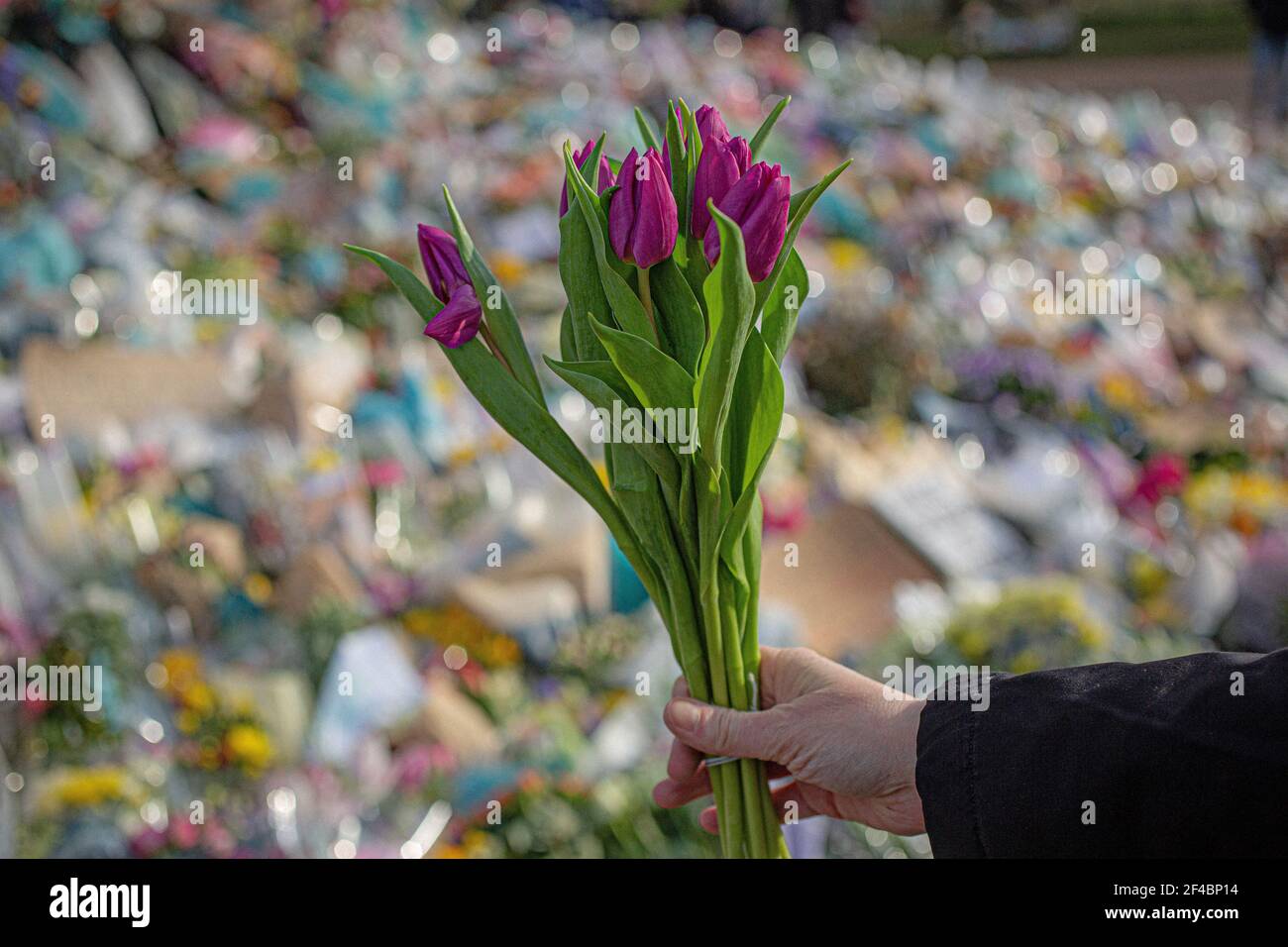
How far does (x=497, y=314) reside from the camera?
0.57 m

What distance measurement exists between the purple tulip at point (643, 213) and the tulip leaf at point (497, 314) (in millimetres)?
75

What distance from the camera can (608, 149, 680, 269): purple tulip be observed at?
50 cm

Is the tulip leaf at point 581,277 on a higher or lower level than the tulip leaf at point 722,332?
higher

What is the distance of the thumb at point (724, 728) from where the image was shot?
613mm

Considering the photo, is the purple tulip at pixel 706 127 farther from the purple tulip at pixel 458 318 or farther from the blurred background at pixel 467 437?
the blurred background at pixel 467 437

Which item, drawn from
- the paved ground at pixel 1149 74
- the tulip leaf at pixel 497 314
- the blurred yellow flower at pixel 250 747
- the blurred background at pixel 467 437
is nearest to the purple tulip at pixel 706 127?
the tulip leaf at pixel 497 314

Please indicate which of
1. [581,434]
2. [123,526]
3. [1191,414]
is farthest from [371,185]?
[1191,414]

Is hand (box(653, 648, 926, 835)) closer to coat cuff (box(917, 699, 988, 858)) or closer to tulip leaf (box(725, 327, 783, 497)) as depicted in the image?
coat cuff (box(917, 699, 988, 858))

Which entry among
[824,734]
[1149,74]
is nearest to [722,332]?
[824,734]

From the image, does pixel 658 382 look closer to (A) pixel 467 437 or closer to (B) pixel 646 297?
(B) pixel 646 297

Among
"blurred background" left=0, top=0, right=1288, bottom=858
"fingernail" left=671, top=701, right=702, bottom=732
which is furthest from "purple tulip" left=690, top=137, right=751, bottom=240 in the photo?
"blurred background" left=0, top=0, right=1288, bottom=858

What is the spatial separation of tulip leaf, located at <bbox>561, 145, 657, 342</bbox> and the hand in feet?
0.71
